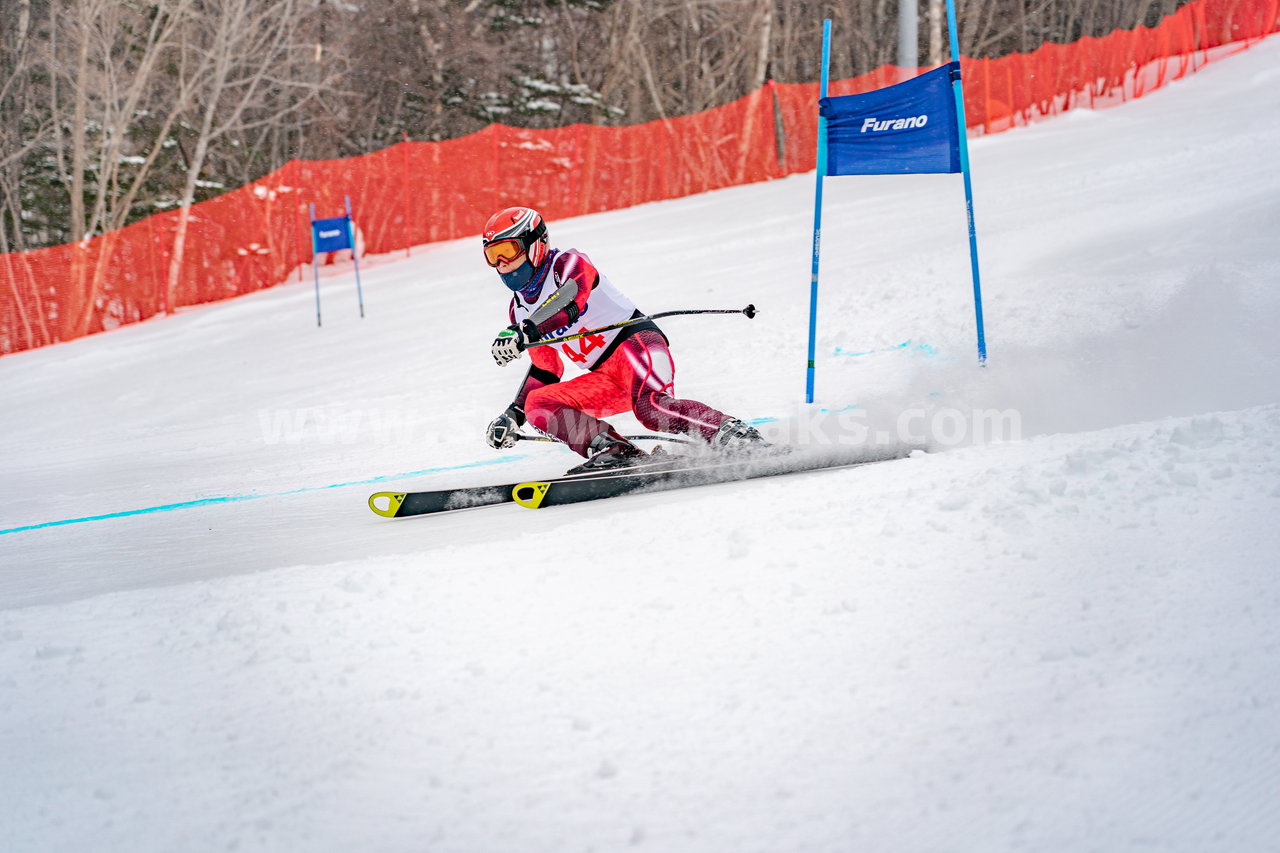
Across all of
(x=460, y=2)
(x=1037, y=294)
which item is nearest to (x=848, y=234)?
(x=1037, y=294)

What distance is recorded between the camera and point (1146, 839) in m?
2.12

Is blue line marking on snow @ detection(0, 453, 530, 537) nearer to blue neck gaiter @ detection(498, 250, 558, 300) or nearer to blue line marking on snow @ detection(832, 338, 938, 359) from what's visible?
blue neck gaiter @ detection(498, 250, 558, 300)

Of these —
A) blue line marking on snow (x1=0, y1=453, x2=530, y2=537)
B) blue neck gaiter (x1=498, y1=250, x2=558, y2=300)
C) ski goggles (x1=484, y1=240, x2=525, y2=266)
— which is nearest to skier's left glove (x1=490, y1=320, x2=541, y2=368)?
blue neck gaiter (x1=498, y1=250, x2=558, y2=300)

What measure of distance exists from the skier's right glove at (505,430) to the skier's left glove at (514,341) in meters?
0.35

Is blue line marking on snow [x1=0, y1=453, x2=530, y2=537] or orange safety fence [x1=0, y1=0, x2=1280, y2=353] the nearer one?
blue line marking on snow [x1=0, y1=453, x2=530, y2=537]

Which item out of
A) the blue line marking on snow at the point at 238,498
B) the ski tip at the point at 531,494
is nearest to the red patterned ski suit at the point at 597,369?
the ski tip at the point at 531,494

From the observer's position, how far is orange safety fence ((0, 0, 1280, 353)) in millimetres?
18766

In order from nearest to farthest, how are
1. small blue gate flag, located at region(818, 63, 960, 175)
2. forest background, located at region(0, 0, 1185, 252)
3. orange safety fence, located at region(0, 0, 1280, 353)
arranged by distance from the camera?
small blue gate flag, located at region(818, 63, 960, 175) < orange safety fence, located at region(0, 0, 1280, 353) < forest background, located at region(0, 0, 1185, 252)

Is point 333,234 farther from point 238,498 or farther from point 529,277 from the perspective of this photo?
point 529,277

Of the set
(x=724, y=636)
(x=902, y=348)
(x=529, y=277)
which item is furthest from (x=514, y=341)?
(x=902, y=348)

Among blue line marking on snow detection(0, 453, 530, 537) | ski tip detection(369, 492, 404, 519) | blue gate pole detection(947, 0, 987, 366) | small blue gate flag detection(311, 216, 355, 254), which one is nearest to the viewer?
ski tip detection(369, 492, 404, 519)

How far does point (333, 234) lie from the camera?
1459cm

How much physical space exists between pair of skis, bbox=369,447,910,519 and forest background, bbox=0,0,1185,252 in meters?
16.1

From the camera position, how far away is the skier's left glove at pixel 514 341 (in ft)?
17.0
